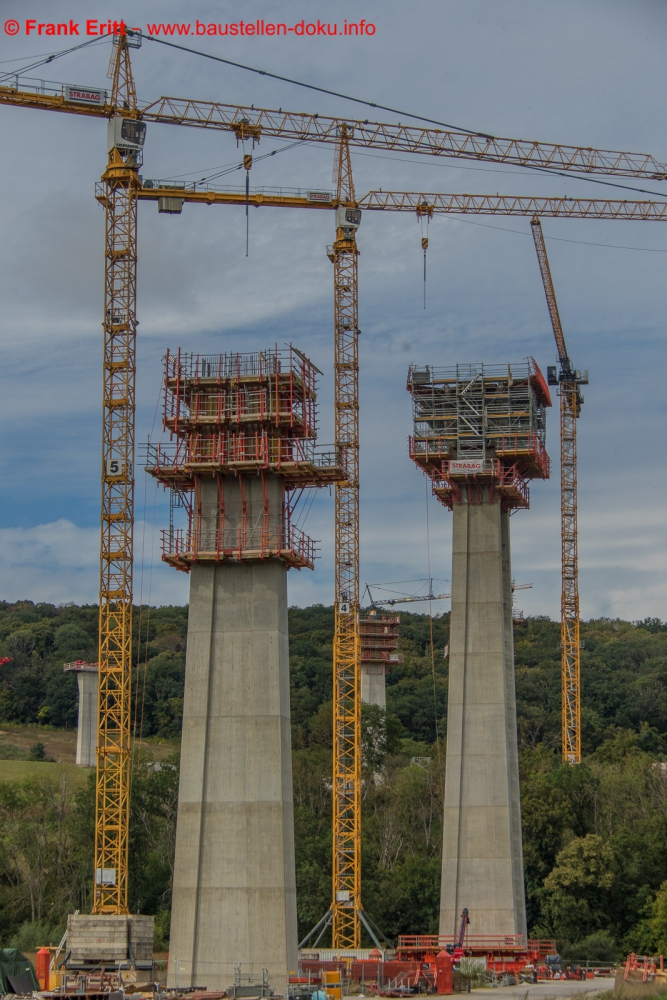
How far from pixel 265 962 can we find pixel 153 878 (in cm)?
4163

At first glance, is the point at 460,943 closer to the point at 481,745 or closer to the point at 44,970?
the point at 481,745

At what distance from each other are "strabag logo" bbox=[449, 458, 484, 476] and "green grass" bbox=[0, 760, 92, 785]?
61723 mm

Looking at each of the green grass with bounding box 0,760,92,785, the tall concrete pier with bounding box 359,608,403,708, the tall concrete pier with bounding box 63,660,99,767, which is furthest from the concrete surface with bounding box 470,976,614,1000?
→ the tall concrete pier with bounding box 63,660,99,767

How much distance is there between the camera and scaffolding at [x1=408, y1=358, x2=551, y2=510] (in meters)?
77.8

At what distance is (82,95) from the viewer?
78625 millimetres

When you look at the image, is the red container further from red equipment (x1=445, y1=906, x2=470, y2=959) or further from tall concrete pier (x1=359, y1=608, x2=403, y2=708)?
tall concrete pier (x1=359, y1=608, x2=403, y2=708)

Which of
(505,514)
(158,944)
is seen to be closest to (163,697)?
(158,944)

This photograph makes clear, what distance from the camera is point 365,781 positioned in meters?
118

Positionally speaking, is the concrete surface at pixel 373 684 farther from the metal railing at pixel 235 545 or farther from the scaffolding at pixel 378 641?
the metal railing at pixel 235 545

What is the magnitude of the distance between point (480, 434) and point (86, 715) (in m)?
84.0

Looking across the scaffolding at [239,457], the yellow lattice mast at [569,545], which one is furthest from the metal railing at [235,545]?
the yellow lattice mast at [569,545]

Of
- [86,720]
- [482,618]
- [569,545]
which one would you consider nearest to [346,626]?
[482,618]

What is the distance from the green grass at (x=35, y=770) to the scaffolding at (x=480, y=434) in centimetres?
5952

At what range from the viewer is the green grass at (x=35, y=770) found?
130400 millimetres
